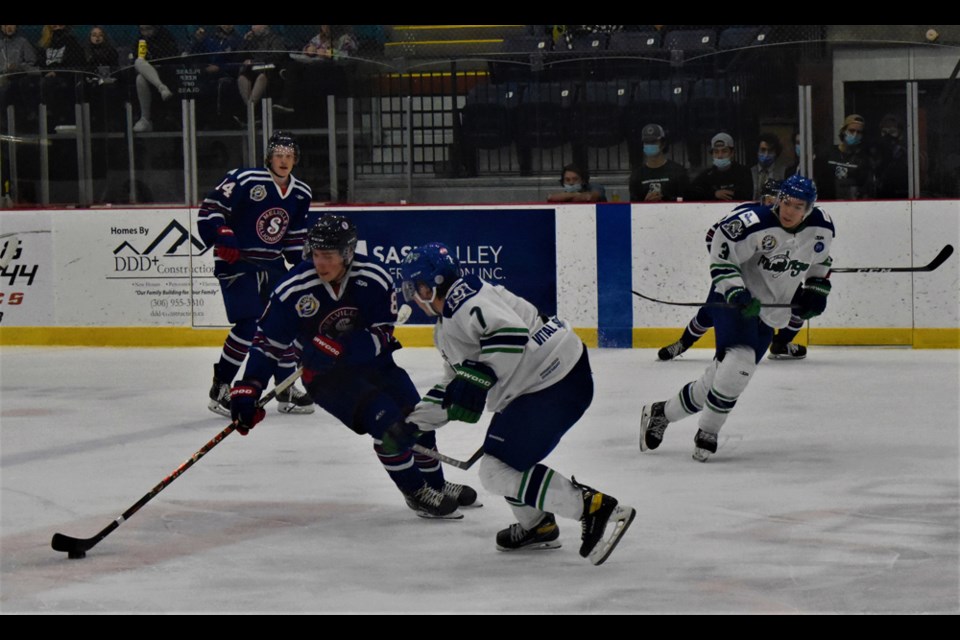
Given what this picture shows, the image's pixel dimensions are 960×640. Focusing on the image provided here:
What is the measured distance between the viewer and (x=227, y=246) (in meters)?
6.67

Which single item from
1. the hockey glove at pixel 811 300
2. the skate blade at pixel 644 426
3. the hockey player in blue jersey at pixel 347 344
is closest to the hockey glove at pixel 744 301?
the hockey glove at pixel 811 300

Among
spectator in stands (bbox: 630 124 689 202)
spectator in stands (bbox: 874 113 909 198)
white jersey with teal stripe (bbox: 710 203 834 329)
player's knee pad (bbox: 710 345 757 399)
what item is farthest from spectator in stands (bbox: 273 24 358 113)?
player's knee pad (bbox: 710 345 757 399)

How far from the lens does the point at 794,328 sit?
27.3 feet

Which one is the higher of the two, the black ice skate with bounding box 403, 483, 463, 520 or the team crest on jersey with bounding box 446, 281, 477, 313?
the team crest on jersey with bounding box 446, 281, 477, 313

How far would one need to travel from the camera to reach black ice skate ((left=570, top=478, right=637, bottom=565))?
3.90 m

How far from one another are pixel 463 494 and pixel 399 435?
2.59 ft

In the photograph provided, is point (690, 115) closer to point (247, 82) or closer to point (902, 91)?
point (902, 91)

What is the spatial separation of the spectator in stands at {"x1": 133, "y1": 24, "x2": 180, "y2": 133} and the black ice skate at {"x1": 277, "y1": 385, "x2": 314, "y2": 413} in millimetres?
3261

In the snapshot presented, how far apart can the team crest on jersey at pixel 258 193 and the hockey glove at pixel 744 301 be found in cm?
232

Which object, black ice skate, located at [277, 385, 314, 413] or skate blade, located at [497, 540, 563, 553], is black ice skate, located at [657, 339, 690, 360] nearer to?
black ice skate, located at [277, 385, 314, 413]

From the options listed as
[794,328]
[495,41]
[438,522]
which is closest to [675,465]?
[438,522]

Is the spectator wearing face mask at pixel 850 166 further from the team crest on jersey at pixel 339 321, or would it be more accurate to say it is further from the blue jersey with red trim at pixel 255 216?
the team crest on jersey at pixel 339 321

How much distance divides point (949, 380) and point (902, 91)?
2069mm

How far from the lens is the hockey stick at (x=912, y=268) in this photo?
335 inches
